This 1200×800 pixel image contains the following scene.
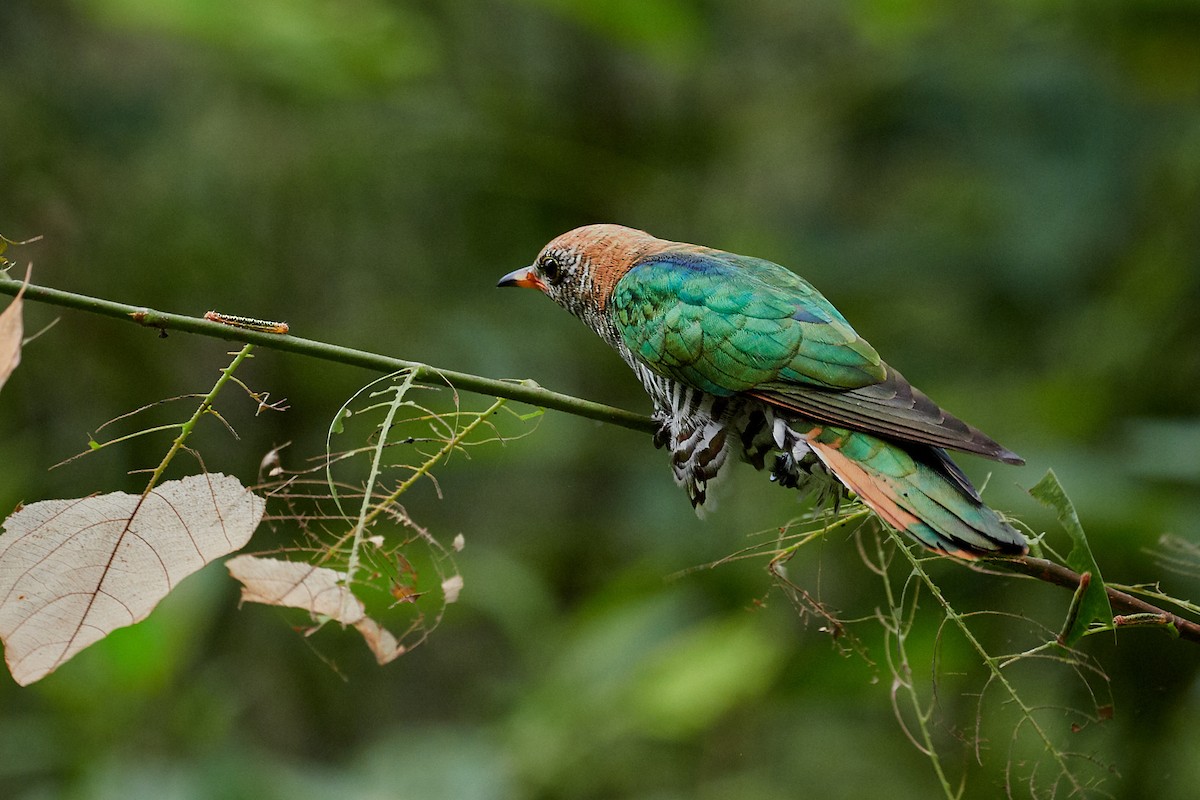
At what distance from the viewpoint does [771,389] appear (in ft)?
9.67

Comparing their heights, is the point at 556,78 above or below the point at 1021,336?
above

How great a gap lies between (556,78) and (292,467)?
2845mm

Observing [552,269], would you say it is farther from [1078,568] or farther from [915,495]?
[1078,568]

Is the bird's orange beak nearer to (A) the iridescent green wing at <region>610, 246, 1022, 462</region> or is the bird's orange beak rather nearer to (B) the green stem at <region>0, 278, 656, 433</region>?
(A) the iridescent green wing at <region>610, 246, 1022, 462</region>

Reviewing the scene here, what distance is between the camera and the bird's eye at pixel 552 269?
3804 mm

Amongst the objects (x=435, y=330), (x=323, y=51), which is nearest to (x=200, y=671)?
(x=435, y=330)

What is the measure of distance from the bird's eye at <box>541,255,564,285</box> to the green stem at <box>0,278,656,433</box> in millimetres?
1599

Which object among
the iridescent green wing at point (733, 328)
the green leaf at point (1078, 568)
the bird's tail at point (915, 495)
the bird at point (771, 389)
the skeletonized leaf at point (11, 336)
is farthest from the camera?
the iridescent green wing at point (733, 328)

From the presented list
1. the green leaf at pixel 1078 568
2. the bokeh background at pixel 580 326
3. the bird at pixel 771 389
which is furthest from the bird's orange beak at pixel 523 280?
the green leaf at pixel 1078 568

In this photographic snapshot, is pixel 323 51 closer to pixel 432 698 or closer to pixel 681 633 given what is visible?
pixel 681 633

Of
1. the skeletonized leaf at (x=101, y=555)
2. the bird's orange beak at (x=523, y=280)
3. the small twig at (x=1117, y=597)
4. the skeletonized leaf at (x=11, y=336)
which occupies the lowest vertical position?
the bird's orange beak at (x=523, y=280)

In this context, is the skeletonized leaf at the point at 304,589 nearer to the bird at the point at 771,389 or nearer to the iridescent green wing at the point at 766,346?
the bird at the point at 771,389

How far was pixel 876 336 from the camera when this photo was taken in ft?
20.4

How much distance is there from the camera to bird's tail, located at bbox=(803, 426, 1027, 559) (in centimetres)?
220
